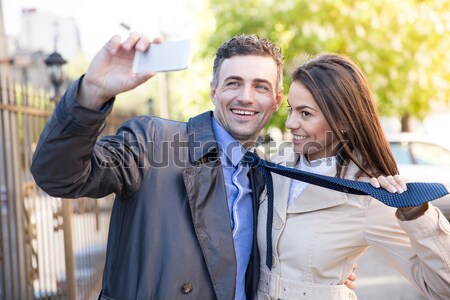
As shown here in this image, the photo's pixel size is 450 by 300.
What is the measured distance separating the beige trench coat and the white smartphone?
3.56 ft

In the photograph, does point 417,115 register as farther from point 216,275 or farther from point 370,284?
point 216,275

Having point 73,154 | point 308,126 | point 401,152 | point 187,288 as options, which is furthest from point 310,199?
point 401,152

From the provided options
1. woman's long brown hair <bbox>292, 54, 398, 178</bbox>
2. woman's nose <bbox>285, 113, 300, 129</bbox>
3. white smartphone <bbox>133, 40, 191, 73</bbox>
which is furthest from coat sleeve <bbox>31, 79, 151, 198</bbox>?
woman's long brown hair <bbox>292, 54, 398, 178</bbox>

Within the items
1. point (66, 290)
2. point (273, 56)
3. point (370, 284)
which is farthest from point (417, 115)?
point (273, 56)

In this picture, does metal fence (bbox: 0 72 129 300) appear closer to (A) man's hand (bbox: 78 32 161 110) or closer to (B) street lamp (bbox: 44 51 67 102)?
(B) street lamp (bbox: 44 51 67 102)

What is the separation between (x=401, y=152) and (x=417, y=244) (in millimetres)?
8185

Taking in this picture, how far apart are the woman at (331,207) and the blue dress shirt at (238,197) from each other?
0.23 feet

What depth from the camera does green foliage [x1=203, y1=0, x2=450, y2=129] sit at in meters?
12.2

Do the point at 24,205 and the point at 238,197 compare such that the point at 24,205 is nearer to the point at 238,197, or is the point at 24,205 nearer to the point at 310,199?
the point at 238,197

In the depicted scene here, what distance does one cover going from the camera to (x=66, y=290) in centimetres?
507

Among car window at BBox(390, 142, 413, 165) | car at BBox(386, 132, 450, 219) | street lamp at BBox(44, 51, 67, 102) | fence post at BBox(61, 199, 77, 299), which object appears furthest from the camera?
car window at BBox(390, 142, 413, 165)

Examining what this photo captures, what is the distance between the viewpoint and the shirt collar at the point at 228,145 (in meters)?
2.68

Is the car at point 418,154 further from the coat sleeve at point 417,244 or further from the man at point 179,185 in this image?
the coat sleeve at point 417,244

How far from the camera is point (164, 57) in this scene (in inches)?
60.1
